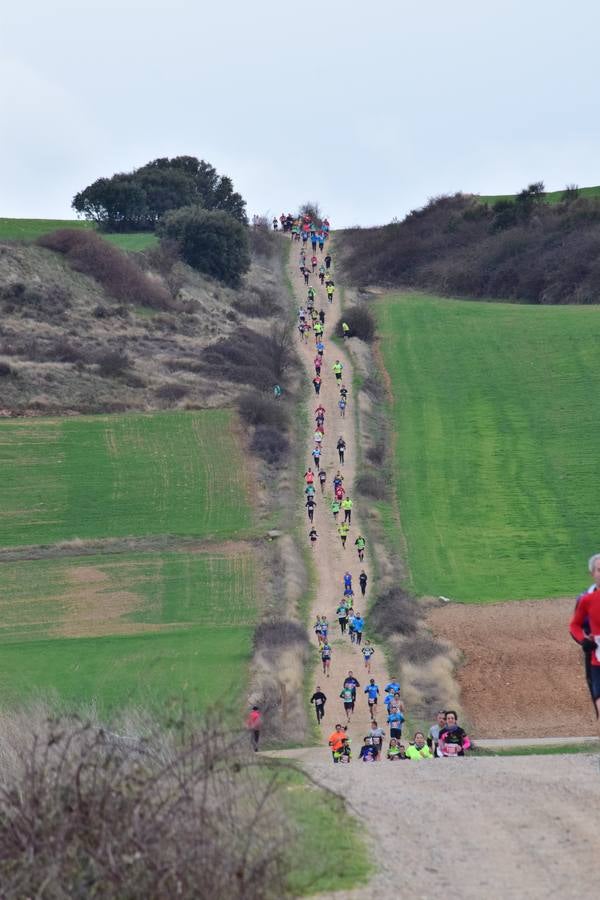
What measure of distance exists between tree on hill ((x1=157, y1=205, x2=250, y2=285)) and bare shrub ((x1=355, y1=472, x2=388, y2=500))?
44.4m

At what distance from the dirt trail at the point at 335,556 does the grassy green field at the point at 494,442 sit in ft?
6.18

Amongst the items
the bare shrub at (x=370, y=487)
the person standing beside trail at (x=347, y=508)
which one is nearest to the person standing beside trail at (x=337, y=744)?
the person standing beside trail at (x=347, y=508)

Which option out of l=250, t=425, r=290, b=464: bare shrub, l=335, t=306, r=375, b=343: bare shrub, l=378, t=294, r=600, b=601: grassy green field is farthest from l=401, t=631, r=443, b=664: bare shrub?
l=335, t=306, r=375, b=343: bare shrub

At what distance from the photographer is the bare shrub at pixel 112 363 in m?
66.5

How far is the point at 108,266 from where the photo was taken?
3457 inches

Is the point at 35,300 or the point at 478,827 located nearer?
the point at 478,827

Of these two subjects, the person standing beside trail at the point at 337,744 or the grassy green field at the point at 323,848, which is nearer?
the grassy green field at the point at 323,848

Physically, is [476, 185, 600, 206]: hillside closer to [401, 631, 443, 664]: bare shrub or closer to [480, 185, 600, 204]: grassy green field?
[480, 185, 600, 204]: grassy green field

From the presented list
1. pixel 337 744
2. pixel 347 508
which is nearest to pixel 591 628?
pixel 337 744

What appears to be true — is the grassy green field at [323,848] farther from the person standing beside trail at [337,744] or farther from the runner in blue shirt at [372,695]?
the runner in blue shirt at [372,695]

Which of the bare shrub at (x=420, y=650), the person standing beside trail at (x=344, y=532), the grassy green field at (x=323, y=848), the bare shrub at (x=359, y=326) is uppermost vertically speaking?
the bare shrub at (x=359, y=326)

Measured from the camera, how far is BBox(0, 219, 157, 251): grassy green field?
313 ft

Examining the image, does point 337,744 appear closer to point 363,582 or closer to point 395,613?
point 395,613

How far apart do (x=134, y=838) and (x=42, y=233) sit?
9121 centimetres
